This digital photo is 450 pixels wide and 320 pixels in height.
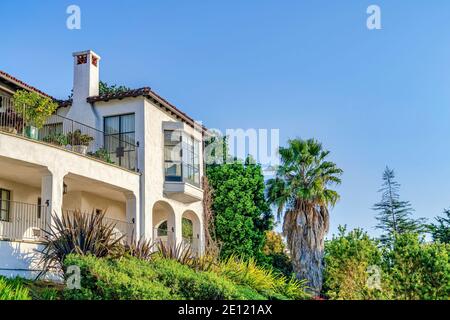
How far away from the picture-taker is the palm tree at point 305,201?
31.5 metres

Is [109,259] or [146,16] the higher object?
[146,16]

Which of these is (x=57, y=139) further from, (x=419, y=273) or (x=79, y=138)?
(x=419, y=273)

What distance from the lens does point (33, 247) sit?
17.9 metres

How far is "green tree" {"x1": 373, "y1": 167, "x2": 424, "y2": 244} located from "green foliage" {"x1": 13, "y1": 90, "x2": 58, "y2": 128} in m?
37.0

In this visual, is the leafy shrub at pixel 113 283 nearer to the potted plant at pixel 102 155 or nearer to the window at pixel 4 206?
the window at pixel 4 206

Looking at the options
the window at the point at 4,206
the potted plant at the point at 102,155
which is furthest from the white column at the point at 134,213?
the window at the point at 4,206

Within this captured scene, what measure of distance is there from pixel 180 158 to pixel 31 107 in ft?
24.7

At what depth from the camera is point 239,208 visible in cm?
3206

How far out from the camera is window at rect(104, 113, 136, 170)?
24109 mm

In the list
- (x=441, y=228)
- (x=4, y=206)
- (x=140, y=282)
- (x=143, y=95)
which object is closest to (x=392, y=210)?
(x=441, y=228)

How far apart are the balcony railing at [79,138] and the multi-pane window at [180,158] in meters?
2.08
